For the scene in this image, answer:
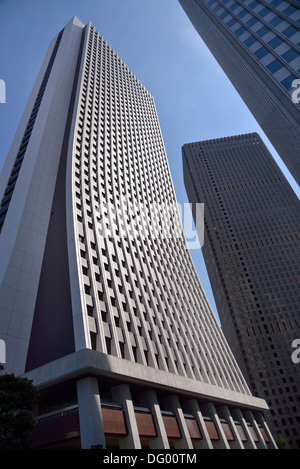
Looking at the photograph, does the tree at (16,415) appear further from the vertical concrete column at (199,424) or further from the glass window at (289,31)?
the glass window at (289,31)

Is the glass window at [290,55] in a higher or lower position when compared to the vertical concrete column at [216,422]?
higher

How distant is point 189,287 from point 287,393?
6337cm

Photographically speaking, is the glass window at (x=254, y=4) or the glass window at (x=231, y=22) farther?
the glass window at (x=231, y=22)

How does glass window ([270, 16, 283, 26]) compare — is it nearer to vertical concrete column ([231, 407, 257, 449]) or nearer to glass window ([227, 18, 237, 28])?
glass window ([227, 18, 237, 28])

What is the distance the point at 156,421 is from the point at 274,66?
114 feet

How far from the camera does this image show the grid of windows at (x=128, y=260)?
3125cm

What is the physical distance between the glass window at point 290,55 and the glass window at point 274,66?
0.72 m

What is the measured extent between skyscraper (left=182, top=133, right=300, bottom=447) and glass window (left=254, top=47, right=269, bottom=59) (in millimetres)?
87912

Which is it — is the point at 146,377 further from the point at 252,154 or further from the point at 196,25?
the point at 252,154

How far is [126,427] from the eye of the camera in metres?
23.9

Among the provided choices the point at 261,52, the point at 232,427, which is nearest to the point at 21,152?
the point at 261,52

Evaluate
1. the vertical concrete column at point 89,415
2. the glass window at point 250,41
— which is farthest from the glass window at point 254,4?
the vertical concrete column at point 89,415

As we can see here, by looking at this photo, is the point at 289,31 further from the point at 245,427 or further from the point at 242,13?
the point at 245,427

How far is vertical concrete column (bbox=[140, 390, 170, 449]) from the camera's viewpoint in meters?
26.0
